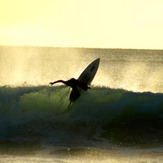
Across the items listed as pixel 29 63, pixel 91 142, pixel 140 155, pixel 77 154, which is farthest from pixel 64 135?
pixel 29 63

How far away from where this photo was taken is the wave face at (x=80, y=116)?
14.9m

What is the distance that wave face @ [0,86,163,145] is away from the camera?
1488 centimetres

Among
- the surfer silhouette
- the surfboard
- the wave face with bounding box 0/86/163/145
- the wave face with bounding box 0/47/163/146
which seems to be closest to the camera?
the wave face with bounding box 0/47/163/146

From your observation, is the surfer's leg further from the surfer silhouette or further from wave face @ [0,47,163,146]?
wave face @ [0,47,163,146]

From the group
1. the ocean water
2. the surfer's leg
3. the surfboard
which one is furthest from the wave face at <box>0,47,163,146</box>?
the surfboard

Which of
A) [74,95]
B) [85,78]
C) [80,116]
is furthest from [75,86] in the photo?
[85,78]

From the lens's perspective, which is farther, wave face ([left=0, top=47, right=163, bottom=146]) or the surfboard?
the surfboard

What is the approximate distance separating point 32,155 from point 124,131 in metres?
4.54

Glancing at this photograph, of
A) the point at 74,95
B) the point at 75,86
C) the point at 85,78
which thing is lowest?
the point at 74,95

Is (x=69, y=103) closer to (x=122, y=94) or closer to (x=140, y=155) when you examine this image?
(x=122, y=94)

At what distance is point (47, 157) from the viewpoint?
1205cm

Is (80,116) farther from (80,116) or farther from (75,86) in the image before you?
(75,86)

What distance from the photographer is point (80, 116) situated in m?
17.0

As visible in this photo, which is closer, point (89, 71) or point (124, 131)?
point (124, 131)
